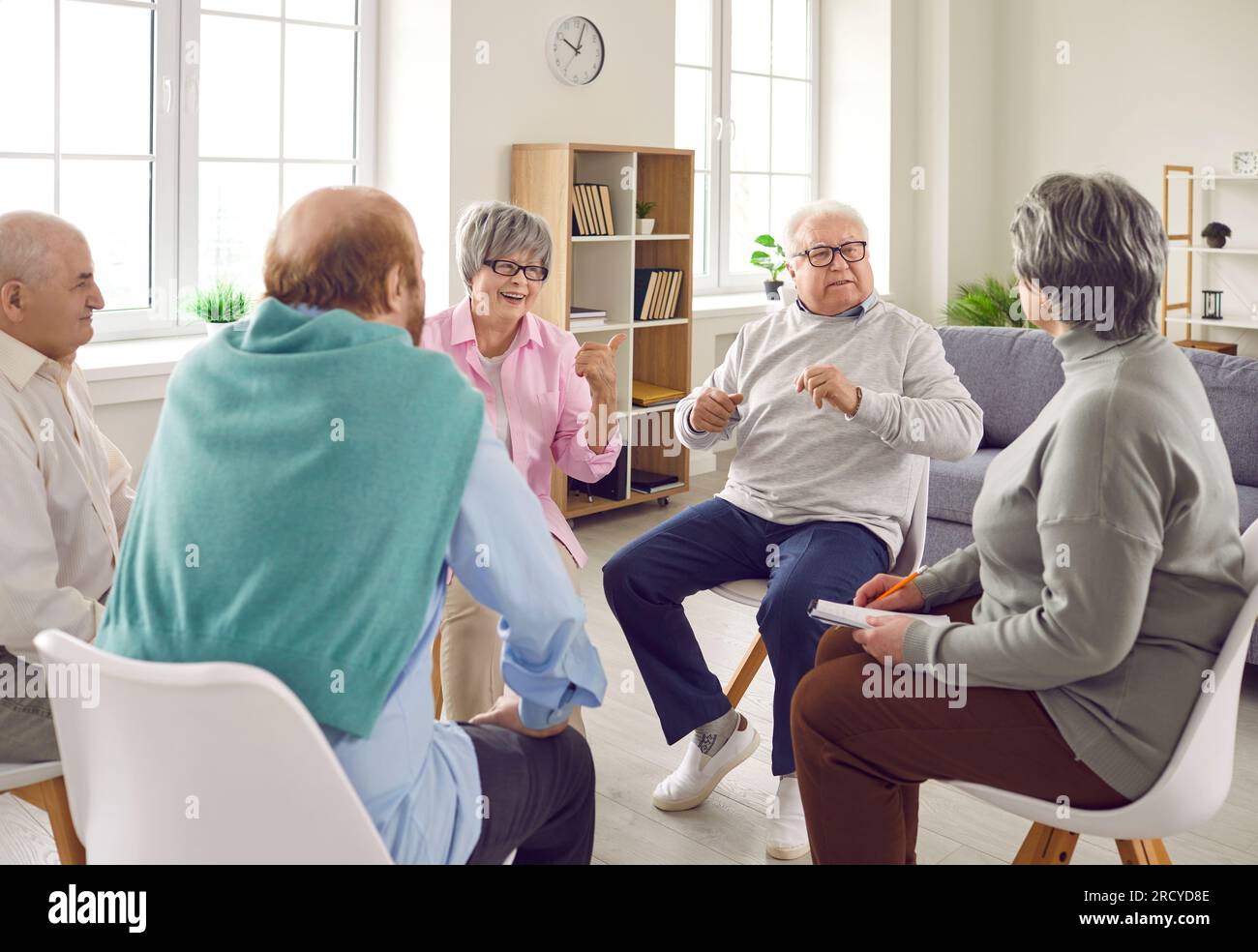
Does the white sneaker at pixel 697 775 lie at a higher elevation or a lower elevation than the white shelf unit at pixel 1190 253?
lower

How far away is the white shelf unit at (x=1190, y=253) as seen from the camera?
6281 mm

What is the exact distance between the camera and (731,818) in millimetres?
2539

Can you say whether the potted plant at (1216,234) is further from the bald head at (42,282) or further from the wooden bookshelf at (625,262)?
the bald head at (42,282)

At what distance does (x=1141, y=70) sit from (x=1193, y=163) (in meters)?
0.61

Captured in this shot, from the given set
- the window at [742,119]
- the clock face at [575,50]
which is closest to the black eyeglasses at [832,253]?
the clock face at [575,50]

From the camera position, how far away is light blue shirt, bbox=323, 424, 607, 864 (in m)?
1.25

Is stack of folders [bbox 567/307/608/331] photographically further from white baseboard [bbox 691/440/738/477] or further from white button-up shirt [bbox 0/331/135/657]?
white button-up shirt [bbox 0/331/135/657]

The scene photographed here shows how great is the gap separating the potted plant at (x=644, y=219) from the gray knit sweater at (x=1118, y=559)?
380 centimetres

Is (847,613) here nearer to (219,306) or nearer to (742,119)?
(219,306)

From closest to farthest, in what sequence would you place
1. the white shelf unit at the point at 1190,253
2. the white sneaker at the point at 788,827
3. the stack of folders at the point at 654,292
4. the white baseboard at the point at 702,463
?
the white sneaker at the point at 788,827, the stack of folders at the point at 654,292, the white baseboard at the point at 702,463, the white shelf unit at the point at 1190,253

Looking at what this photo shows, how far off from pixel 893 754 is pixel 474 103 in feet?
12.4

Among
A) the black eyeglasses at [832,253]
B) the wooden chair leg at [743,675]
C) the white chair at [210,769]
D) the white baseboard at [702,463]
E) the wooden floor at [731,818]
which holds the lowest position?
the wooden floor at [731,818]

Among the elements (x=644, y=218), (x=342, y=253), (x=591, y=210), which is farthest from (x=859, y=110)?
(x=342, y=253)

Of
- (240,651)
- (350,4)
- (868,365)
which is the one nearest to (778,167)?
(350,4)
